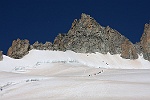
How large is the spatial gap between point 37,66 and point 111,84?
156 ft

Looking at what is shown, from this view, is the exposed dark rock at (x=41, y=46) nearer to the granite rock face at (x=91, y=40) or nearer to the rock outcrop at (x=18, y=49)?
the rock outcrop at (x=18, y=49)

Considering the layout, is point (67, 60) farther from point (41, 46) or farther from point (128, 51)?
point (128, 51)

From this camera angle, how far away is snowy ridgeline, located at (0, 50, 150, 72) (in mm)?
68500

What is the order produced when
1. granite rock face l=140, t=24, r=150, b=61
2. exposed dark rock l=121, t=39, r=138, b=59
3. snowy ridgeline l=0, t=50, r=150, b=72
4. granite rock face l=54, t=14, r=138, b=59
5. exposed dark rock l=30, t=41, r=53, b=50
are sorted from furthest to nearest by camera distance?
granite rock face l=140, t=24, r=150, b=61
exposed dark rock l=121, t=39, r=138, b=59
granite rock face l=54, t=14, r=138, b=59
exposed dark rock l=30, t=41, r=53, b=50
snowy ridgeline l=0, t=50, r=150, b=72

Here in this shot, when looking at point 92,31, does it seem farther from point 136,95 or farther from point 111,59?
point 136,95

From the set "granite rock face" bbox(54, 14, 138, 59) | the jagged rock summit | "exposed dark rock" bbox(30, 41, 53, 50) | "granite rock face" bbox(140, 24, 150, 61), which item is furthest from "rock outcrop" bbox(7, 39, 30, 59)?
"granite rock face" bbox(140, 24, 150, 61)

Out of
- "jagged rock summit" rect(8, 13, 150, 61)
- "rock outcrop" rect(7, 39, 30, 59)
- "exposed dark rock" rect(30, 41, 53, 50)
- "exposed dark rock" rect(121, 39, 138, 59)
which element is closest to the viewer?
"rock outcrop" rect(7, 39, 30, 59)

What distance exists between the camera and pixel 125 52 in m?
90.3

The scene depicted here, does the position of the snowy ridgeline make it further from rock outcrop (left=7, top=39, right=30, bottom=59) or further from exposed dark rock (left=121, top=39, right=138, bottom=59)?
rock outcrop (left=7, top=39, right=30, bottom=59)

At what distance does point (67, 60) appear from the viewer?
243 feet

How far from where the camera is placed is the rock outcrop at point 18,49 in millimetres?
77106

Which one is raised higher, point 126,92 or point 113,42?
point 113,42

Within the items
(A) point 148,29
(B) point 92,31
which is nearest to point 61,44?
(B) point 92,31

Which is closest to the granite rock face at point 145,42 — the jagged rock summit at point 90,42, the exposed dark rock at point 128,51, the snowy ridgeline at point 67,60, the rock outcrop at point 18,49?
the jagged rock summit at point 90,42
